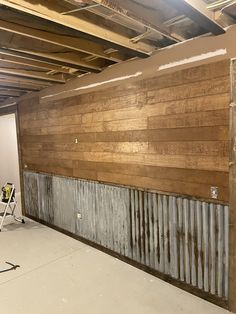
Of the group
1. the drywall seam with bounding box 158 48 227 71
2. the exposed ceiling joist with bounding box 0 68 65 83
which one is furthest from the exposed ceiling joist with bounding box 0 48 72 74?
the drywall seam with bounding box 158 48 227 71

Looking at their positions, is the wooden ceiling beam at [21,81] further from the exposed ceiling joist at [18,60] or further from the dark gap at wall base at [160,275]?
the dark gap at wall base at [160,275]

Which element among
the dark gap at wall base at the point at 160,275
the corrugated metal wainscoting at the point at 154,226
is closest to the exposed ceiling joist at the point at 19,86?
the corrugated metal wainscoting at the point at 154,226

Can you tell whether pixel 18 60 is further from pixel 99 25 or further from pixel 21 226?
pixel 21 226

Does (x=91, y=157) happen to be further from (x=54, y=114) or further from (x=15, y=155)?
(x=15, y=155)

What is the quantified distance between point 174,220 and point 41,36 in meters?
2.04

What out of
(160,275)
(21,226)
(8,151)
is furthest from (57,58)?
(8,151)

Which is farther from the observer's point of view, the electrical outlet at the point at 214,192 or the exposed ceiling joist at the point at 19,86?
the exposed ceiling joist at the point at 19,86

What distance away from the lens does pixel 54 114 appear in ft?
12.8

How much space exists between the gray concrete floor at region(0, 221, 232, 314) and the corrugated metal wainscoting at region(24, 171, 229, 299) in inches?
6.7

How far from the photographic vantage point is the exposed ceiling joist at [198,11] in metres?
1.53

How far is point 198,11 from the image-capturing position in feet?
5.29

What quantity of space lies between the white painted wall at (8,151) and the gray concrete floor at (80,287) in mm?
3617

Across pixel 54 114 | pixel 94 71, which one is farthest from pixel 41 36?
pixel 54 114

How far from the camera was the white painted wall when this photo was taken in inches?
264
